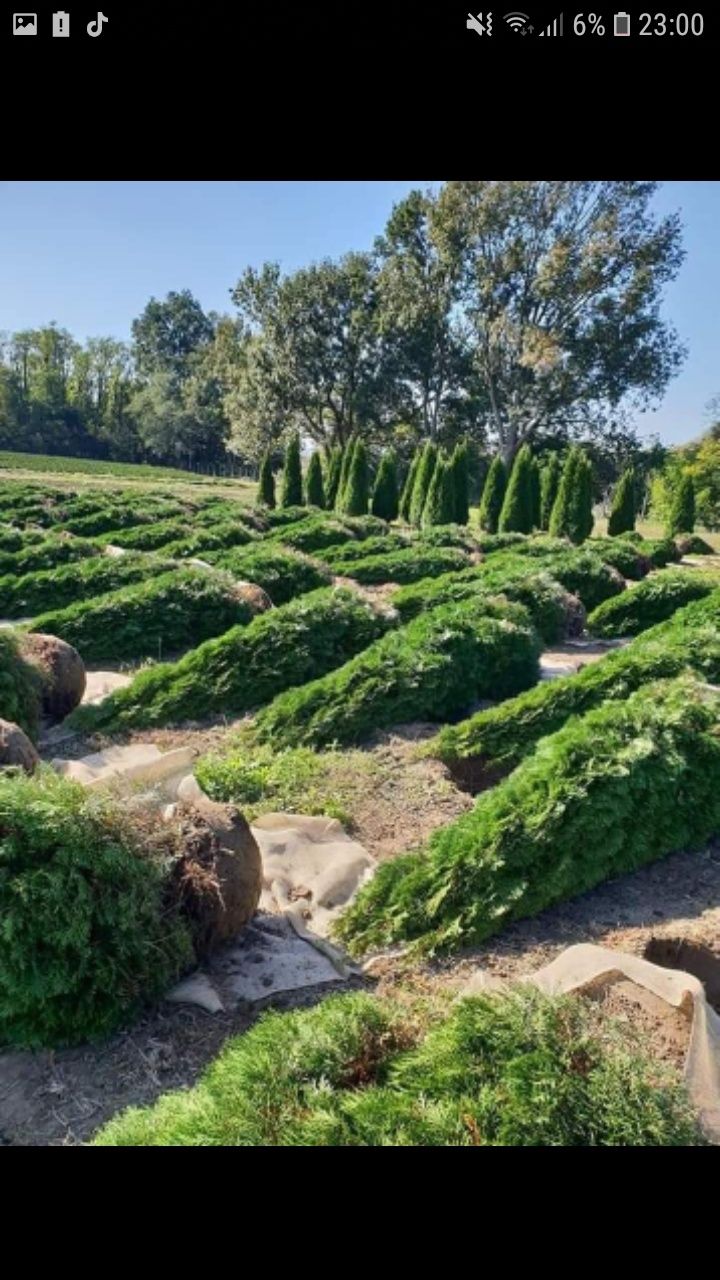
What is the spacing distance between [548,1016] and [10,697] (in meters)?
5.35

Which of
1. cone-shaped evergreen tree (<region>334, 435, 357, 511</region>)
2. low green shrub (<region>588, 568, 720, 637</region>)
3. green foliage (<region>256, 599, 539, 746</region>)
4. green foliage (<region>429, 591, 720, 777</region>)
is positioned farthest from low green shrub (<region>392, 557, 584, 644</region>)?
cone-shaped evergreen tree (<region>334, 435, 357, 511</region>)

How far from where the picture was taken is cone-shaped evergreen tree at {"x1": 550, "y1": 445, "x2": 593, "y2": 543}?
24938 mm

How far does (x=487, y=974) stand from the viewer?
12.5 feet

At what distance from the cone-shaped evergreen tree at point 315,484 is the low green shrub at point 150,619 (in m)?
26.0

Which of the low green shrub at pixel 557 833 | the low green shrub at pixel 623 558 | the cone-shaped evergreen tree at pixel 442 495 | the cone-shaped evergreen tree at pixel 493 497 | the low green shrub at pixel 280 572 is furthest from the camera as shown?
the cone-shaped evergreen tree at pixel 493 497

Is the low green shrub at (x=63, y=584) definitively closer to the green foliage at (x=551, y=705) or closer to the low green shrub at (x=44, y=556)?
the low green shrub at (x=44, y=556)

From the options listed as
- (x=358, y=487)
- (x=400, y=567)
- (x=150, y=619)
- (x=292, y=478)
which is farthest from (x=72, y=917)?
(x=292, y=478)

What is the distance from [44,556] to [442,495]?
17328mm

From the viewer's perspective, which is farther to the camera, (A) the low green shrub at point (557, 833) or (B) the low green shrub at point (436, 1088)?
(A) the low green shrub at point (557, 833)

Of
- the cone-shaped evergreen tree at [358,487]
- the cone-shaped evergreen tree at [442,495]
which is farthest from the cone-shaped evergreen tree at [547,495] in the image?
the cone-shaped evergreen tree at [358,487]

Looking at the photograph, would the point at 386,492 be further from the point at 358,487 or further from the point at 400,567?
the point at 400,567

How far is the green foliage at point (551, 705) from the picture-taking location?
6305 mm
